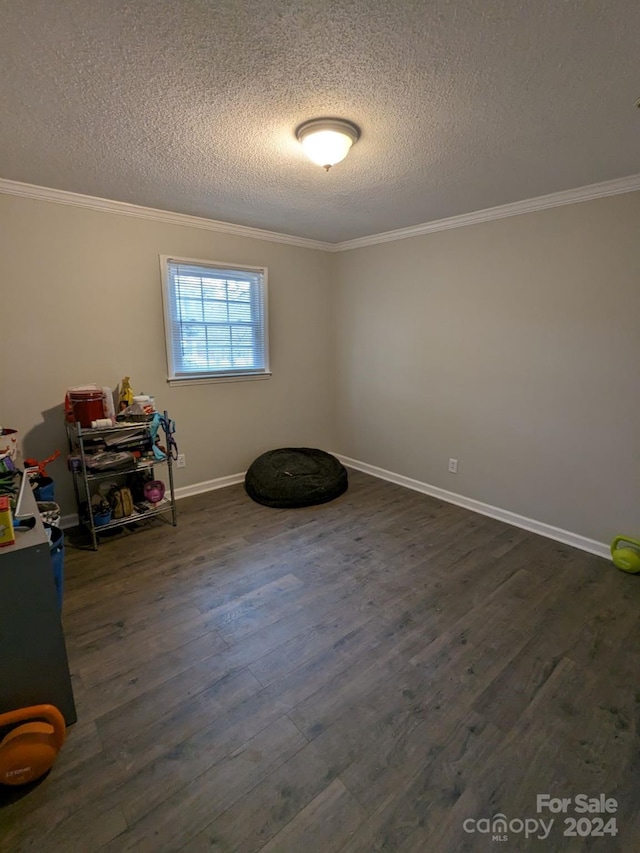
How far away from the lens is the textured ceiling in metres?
1.18

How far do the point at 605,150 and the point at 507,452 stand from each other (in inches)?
78.3

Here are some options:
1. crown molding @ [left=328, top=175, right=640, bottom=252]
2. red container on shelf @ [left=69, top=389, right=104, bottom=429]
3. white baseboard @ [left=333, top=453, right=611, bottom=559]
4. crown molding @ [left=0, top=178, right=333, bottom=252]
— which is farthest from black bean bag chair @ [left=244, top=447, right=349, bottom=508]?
crown molding @ [left=328, top=175, right=640, bottom=252]

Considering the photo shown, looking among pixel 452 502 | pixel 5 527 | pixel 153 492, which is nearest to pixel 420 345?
pixel 452 502

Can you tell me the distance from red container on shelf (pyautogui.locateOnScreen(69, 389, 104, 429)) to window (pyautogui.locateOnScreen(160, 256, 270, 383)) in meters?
0.79

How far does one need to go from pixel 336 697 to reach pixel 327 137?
2.51 m

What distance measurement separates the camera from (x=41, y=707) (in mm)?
1350

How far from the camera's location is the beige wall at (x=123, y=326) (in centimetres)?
264

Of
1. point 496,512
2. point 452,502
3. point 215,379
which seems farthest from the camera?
point 215,379

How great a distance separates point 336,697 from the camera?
5.38 ft

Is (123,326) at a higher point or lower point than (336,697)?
higher

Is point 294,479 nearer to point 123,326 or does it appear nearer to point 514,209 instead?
point 123,326

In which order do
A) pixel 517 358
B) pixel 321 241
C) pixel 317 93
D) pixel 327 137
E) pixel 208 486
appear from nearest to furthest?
pixel 317 93 → pixel 327 137 → pixel 517 358 → pixel 208 486 → pixel 321 241

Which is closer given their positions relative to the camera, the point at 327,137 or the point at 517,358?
the point at 327,137

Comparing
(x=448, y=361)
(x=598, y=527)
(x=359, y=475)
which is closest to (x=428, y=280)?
(x=448, y=361)
